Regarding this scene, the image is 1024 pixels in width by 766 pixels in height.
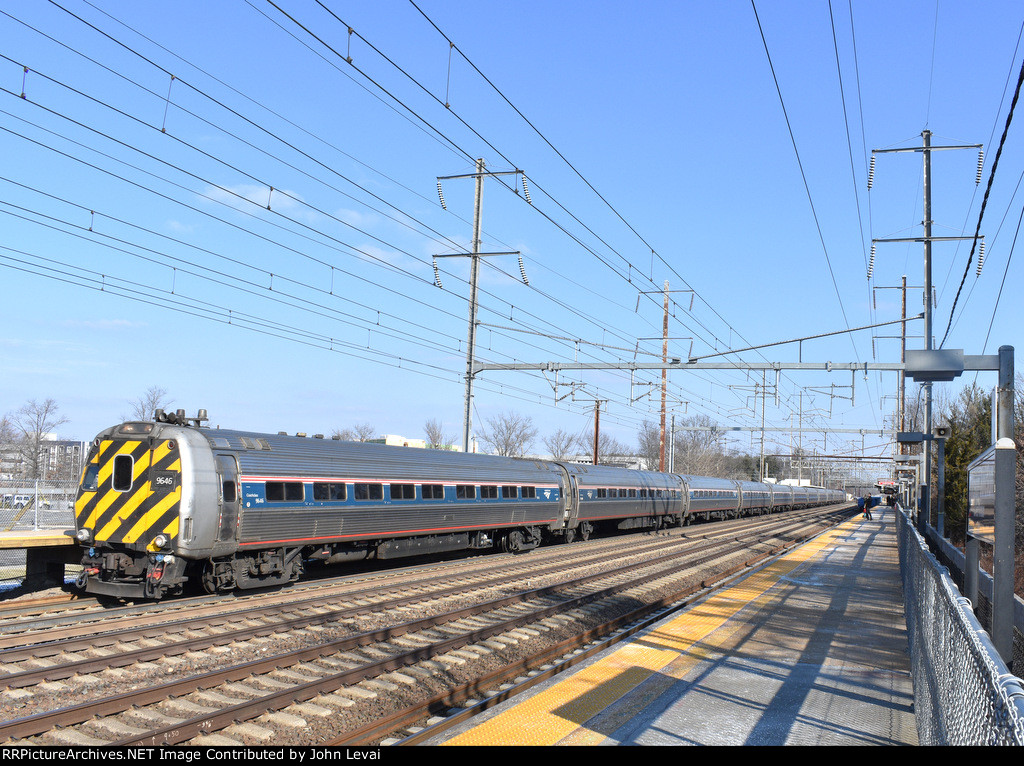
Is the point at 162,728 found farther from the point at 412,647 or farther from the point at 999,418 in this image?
the point at 999,418

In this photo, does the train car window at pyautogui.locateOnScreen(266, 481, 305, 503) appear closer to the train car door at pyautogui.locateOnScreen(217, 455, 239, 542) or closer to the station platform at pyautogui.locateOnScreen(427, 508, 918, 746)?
the train car door at pyautogui.locateOnScreen(217, 455, 239, 542)

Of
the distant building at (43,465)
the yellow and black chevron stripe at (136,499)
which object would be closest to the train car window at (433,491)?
the yellow and black chevron stripe at (136,499)

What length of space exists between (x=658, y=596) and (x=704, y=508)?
2924 cm

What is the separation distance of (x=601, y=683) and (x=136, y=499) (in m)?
8.88

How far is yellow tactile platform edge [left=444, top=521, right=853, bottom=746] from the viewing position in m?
7.33

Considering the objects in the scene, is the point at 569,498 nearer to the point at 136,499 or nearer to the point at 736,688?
the point at 136,499

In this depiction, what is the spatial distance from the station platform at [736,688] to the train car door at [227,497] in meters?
7.01

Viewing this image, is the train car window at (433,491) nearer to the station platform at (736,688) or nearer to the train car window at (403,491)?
the train car window at (403,491)

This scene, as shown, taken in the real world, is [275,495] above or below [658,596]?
Result: above

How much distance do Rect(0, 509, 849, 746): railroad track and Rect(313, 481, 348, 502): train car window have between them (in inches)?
68.1

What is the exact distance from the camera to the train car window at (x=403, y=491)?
18.3m

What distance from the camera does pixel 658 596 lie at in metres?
16.3

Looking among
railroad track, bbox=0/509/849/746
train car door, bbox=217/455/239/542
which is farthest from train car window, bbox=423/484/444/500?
train car door, bbox=217/455/239/542
